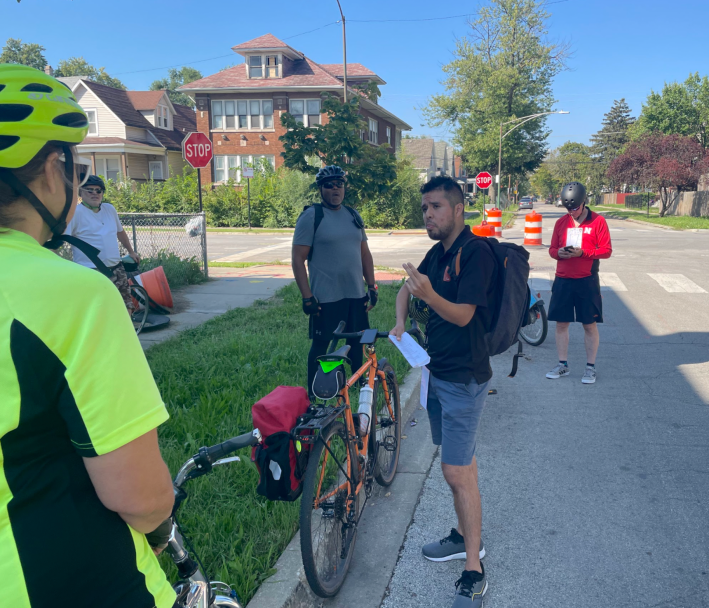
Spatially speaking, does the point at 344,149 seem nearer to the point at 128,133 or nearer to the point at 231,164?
the point at 231,164

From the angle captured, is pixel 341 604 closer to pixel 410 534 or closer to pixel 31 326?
pixel 410 534

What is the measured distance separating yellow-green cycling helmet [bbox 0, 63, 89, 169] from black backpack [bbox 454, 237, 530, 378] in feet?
6.63

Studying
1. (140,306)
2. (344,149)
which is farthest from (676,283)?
(140,306)

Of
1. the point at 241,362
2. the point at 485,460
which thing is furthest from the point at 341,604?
the point at 241,362

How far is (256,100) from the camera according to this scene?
38375 millimetres

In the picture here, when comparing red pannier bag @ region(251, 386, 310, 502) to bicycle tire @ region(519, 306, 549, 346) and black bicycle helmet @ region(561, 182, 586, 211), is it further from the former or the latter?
bicycle tire @ region(519, 306, 549, 346)

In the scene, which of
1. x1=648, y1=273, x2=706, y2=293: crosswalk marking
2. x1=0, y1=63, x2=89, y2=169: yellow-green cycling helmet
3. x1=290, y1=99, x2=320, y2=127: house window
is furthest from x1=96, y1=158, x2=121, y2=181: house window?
x1=0, y1=63, x2=89, y2=169: yellow-green cycling helmet

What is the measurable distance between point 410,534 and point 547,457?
5.13 feet

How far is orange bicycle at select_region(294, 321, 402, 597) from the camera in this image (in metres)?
2.80

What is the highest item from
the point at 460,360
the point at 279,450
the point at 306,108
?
the point at 306,108

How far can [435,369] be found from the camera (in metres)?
3.14

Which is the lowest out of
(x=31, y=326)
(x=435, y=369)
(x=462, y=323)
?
(x=435, y=369)

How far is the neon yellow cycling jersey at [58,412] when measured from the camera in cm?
105

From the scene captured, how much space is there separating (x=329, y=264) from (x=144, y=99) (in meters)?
43.4
